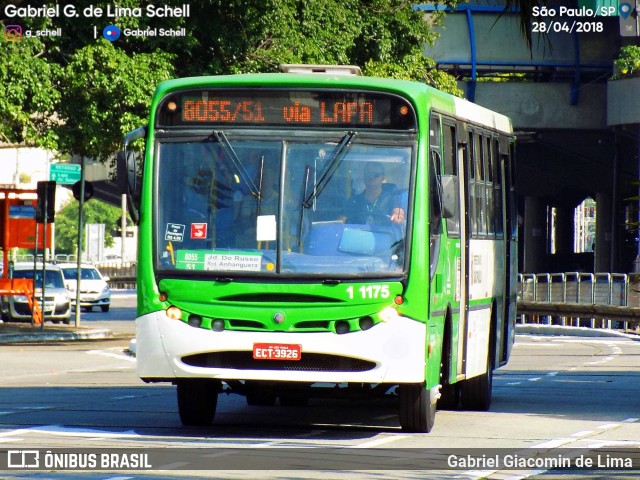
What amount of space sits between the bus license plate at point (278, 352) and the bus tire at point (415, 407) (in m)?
1.08

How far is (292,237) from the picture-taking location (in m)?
13.0

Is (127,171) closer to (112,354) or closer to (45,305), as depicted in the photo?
(112,354)

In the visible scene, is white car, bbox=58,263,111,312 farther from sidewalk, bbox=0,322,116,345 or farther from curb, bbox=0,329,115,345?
curb, bbox=0,329,115,345

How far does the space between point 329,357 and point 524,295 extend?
3843 centimetres

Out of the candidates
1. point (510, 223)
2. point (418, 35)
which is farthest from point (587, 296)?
point (510, 223)

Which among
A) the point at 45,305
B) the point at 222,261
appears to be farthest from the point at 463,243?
the point at 45,305

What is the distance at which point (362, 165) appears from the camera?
1325cm

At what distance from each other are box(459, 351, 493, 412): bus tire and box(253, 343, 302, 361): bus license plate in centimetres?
399

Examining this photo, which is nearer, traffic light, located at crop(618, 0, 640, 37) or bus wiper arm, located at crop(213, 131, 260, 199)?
bus wiper arm, located at crop(213, 131, 260, 199)

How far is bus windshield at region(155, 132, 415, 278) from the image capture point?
42.6 feet

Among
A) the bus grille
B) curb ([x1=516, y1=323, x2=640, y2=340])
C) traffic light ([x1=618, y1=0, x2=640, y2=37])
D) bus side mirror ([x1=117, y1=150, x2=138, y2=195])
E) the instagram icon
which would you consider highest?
traffic light ([x1=618, y1=0, x2=640, y2=37])

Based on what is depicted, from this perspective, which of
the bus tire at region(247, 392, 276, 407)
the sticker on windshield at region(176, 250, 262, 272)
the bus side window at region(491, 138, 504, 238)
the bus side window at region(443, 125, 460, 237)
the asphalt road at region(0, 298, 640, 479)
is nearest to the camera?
the asphalt road at region(0, 298, 640, 479)

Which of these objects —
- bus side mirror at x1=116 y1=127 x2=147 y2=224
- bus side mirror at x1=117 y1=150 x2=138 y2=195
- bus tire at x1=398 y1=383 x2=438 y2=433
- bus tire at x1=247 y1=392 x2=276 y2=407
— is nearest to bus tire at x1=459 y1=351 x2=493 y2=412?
bus tire at x1=247 y1=392 x2=276 y2=407

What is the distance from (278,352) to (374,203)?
4.84ft
